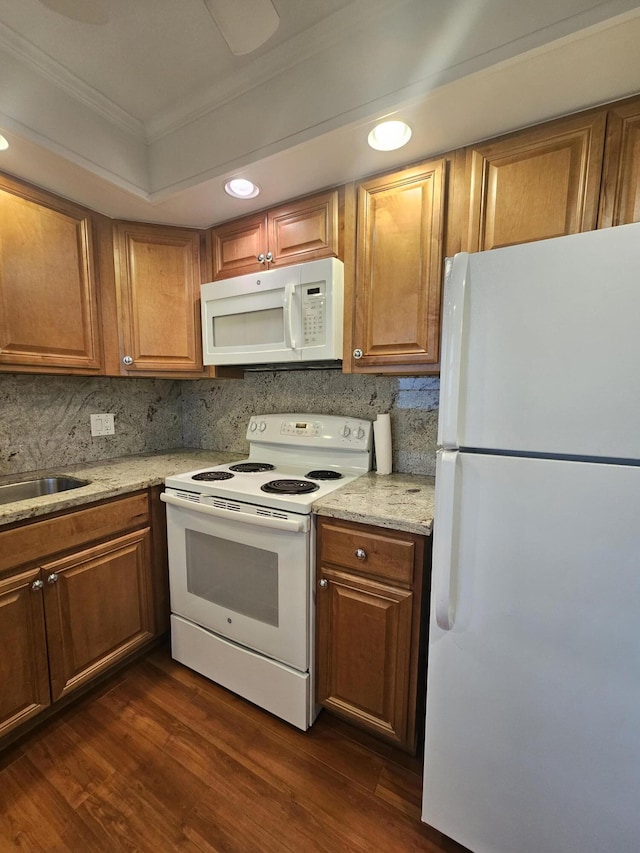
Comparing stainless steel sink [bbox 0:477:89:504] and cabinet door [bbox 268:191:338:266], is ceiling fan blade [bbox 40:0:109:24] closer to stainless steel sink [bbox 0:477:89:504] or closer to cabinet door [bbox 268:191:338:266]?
cabinet door [bbox 268:191:338:266]

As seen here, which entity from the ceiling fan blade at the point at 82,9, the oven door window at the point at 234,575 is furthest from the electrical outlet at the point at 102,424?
the ceiling fan blade at the point at 82,9

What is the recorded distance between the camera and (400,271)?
141cm

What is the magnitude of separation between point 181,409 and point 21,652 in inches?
61.1

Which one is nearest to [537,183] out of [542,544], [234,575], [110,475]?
[542,544]

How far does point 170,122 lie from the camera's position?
A: 1.55 m

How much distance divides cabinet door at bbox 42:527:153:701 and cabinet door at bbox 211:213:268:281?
4.40ft

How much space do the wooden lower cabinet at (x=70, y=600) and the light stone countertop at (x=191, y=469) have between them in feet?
0.22

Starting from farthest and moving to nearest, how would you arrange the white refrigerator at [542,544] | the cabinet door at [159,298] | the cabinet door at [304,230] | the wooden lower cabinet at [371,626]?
the cabinet door at [159,298] → the cabinet door at [304,230] → the wooden lower cabinet at [371,626] → the white refrigerator at [542,544]

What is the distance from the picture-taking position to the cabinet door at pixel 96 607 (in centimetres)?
139

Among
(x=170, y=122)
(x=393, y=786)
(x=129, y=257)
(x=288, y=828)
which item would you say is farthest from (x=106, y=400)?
(x=393, y=786)

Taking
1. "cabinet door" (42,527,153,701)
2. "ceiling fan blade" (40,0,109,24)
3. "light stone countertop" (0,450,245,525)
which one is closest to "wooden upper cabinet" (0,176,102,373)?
"light stone countertop" (0,450,245,525)

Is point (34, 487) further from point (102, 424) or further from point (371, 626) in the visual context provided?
point (371, 626)

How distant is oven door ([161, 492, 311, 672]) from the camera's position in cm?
133

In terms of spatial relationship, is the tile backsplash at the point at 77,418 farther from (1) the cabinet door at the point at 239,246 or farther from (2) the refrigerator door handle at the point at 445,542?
(2) the refrigerator door handle at the point at 445,542
